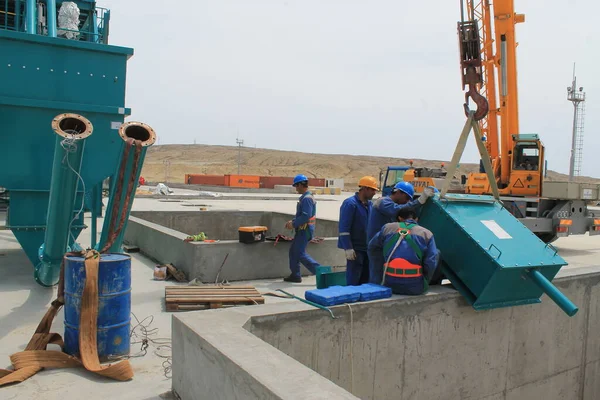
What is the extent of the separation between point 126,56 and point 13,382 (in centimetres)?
477

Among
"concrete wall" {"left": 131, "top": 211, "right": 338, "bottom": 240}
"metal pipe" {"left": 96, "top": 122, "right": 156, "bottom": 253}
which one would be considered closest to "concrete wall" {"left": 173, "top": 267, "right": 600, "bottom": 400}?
"metal pipe" {"left": 96, "top": 122, "right": 156, "bottom": 253}

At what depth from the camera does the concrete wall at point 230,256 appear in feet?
25.1

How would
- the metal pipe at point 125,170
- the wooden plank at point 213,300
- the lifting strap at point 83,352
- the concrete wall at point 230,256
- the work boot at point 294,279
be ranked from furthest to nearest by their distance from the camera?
the work boot at point 294,279 < the concrete wall at point 230,256 < the wooden plank at point 213,300 < the metal pipe at point 125,170 < the lifting strap at point 83,352

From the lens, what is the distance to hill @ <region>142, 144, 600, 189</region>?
97438 mm

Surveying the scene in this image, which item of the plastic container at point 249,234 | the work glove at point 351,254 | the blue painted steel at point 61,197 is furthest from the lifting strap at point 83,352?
the plastic container at point 249,234

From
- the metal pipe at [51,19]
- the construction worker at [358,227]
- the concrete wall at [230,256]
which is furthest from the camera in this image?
the metal pipe at [51,19]

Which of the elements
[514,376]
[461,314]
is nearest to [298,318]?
[461,314]

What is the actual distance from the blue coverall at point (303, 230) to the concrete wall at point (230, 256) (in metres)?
0.48

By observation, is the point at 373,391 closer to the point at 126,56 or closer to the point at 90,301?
the point at 90,301

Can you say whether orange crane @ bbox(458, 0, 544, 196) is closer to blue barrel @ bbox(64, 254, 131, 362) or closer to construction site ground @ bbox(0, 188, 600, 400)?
construction site ground @ bbox(0, 188, 600, 400)

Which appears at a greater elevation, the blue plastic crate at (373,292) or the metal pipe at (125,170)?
the metal pipe at (125,170)

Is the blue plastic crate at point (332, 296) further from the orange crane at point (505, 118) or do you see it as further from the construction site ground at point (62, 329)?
the orange crane at point (505, 118)

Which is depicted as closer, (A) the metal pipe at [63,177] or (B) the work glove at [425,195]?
(A) the metal pipe at [63,177]

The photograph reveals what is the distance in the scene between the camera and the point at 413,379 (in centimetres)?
530
